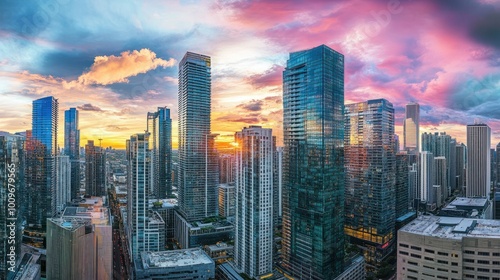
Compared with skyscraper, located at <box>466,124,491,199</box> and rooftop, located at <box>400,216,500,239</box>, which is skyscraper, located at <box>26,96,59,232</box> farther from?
skyscraper, located at <box>466,124,491,199</box>

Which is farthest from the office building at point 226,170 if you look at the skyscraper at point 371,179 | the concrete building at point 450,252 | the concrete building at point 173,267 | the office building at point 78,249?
the concrete building at point 450,252

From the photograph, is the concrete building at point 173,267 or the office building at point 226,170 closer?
the concrete building at point 173,267

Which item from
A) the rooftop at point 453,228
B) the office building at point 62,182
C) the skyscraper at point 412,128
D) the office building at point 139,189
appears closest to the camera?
the rooftop at point 453,228

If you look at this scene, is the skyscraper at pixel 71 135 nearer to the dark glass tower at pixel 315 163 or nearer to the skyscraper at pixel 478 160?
the dark glass tower at pixel 315 163

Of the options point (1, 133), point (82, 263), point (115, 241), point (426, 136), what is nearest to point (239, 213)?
point (82, 263)

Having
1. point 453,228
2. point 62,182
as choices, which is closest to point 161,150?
point 62,182

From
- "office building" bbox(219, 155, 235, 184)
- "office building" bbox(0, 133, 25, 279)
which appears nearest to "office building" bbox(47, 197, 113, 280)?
"office building" bbox(0, 133, 25, 279)

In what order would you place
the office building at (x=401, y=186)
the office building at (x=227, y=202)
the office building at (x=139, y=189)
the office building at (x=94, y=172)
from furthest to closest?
1. the office building at (x=94, y=172)
2. the office building at (x=227, y=202)
3. the office building at (x=401, y=186)
4. the office building at (x=139, y=189)
